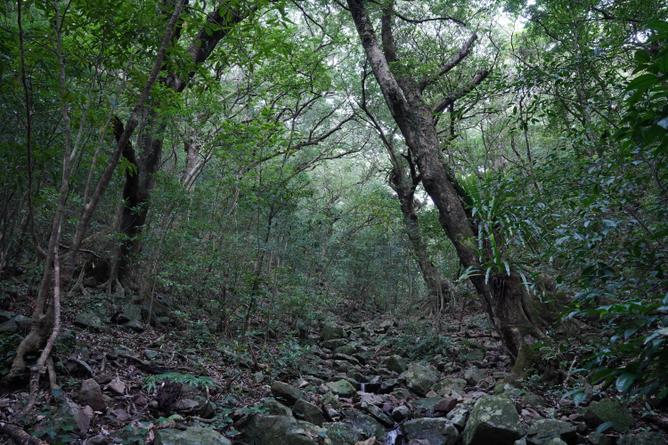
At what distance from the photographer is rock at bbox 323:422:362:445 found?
4.14 meters

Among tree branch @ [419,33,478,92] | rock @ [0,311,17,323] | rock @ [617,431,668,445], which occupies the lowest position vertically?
rock @ [617,431,668,445]

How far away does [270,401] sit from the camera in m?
4.30

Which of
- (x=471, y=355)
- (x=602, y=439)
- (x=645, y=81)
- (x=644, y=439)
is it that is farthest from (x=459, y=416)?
(x=645, y=81)

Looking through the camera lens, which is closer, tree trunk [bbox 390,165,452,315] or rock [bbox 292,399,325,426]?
rock [bbox 292,399,325,426]

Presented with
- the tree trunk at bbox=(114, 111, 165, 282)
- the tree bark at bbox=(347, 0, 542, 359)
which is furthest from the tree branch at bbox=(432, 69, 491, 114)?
the tree trunk at bbox=(114, 111, 165, 282)

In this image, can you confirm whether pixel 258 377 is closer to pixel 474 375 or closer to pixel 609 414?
pixel 474 375

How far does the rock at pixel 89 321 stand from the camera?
5.55m

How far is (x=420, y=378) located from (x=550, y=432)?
2843mm

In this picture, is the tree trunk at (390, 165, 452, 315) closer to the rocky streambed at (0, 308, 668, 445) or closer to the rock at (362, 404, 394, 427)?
the rocky streambed at (0, 308, 668, 445)

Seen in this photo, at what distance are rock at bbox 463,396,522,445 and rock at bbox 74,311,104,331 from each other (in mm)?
4646

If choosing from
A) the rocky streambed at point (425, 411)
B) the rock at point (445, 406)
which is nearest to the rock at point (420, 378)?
the rocky streambed at point (425, 411)

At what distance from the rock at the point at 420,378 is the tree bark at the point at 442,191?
4.15 ft

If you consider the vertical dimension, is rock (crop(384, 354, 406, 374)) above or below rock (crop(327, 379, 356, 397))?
above

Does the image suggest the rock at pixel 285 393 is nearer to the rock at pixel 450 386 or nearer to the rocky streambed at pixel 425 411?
the rocky streambed at pixel 425 411
